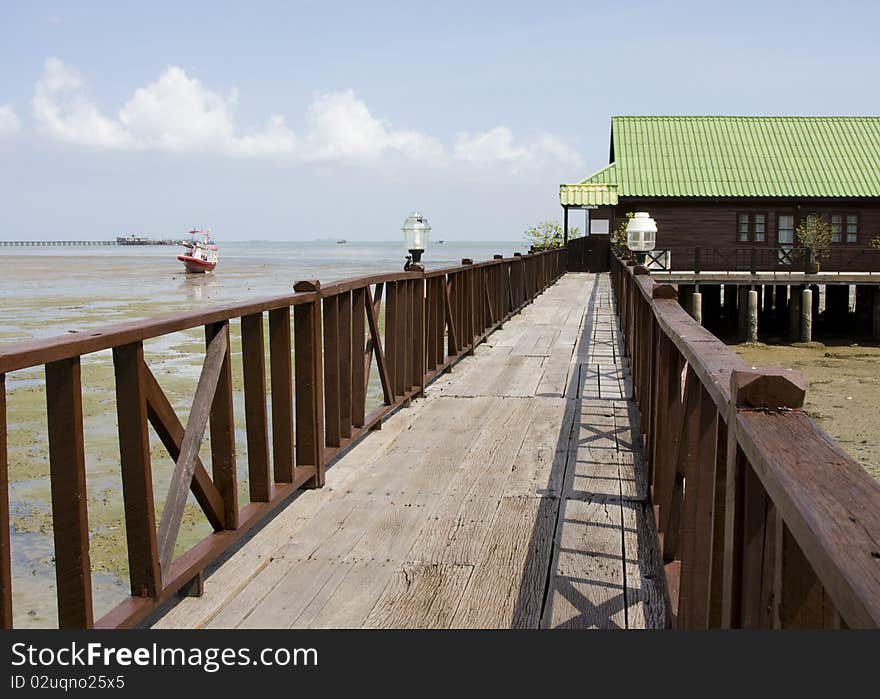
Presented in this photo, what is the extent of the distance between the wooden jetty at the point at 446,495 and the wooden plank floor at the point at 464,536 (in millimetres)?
14

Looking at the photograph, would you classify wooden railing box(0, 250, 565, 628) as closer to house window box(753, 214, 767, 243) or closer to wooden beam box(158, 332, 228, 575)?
wooden beam box(158, 332, 228, 575)

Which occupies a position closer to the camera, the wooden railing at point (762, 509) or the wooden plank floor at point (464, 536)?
the wooden railing at point (762, 509)

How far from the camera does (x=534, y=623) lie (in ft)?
10.6

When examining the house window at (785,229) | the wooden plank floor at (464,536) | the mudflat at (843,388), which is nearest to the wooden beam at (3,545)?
the wooden plank floor at (464,536)

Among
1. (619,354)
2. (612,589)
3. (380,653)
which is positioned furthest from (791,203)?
(380,653)

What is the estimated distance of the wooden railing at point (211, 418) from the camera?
8.43 feet

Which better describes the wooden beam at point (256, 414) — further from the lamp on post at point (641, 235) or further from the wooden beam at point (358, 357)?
the lamp on post at point (641, 235)

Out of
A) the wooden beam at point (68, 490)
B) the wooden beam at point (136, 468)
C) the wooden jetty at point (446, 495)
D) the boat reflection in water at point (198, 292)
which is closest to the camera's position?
the wooden jetty at point (446, 495)

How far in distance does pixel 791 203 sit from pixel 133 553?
31.4 meters

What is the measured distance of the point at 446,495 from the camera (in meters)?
4.80

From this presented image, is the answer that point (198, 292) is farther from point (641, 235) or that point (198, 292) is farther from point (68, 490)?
point (68, 490)

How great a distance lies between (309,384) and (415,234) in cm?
698

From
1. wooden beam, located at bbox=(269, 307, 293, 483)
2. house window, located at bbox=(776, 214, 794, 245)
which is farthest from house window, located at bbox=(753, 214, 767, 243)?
wooden beam, located at bbox=(269, 307, 293, 483)

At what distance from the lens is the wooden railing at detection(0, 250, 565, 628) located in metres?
2.57
